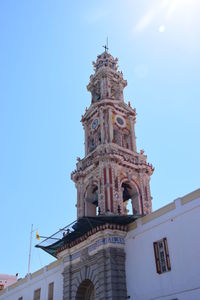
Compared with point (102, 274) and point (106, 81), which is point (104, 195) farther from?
point (106, 81)

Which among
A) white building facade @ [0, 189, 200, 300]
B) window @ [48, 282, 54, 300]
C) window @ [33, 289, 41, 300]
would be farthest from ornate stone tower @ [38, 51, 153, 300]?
window @ [33, 289, 41, 300]

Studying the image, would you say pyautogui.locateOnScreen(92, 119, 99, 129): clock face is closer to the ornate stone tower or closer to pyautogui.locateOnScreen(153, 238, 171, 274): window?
the ornate stone tower

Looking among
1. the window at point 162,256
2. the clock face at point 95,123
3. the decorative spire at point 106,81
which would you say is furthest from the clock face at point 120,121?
the window at point 162,256

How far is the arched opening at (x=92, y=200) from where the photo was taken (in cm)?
3412

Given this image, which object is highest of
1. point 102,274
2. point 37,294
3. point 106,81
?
point 106,81

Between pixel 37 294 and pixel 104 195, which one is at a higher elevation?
pixel 104 195

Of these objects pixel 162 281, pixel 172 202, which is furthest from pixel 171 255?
pixel 172 202

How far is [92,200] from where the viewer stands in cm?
3469

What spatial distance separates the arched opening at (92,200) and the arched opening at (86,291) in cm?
774

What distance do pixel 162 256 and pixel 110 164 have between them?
11.7 meters

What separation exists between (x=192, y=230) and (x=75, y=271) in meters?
10.9

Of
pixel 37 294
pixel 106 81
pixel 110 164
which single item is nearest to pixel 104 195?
pixel 110 164

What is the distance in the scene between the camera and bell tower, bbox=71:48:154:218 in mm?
31906

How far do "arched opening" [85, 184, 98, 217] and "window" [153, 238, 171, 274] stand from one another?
1156 centimetres
